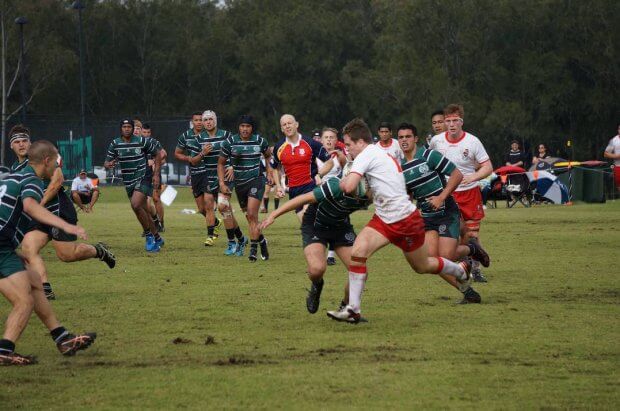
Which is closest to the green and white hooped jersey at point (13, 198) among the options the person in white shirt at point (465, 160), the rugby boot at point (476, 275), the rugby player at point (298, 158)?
the person in white shirt at point (465, 160)

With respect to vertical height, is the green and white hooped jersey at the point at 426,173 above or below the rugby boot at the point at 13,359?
above

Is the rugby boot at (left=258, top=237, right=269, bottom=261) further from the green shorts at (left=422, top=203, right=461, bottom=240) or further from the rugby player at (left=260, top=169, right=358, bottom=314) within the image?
the rugby player at (left=260, top=169, right=358, bottom=314)

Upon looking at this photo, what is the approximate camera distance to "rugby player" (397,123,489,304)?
12570 mm

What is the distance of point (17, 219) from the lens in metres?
9.47

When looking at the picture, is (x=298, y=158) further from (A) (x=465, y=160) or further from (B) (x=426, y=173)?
(B) (x=426, y=173)

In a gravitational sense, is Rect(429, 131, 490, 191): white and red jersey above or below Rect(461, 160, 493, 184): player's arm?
above

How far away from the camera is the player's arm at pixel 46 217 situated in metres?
8.93

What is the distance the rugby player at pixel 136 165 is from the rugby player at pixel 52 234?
265 inches

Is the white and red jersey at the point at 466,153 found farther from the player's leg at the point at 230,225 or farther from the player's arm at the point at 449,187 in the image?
the player's leg at the point at 230,225

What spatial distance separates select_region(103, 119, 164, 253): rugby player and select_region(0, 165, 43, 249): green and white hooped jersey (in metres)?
11.3

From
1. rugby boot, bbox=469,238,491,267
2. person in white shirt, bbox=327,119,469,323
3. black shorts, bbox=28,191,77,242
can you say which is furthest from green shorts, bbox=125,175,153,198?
person in white shirt, bbox=327,119,469,323

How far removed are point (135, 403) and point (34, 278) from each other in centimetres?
219

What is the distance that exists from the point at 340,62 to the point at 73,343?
7052 cm

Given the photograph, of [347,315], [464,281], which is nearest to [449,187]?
[464,281]
